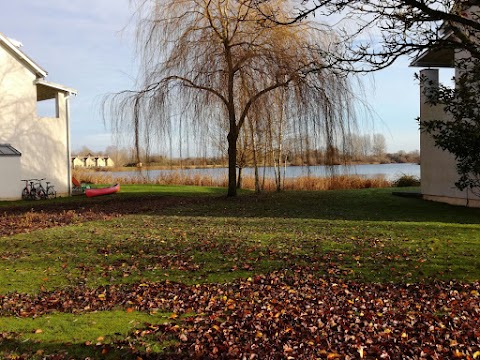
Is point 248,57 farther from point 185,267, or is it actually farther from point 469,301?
point 469,301

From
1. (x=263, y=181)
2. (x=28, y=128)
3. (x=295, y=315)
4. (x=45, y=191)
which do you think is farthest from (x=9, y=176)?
(x=295, y=315)

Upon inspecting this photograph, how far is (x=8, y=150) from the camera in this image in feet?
57.3

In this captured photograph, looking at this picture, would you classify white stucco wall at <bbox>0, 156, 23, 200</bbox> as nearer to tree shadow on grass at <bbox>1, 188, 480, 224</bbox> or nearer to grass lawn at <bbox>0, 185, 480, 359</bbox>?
tree shadow on grass at <bbox>1, 188, 480, 224</bbox>

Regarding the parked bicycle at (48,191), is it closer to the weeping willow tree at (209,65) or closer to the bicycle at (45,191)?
the bicycle at (45,191)

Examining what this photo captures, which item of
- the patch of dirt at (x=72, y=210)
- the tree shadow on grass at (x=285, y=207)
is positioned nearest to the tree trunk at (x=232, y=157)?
the tree shadow on grass at (x=285, y=207)

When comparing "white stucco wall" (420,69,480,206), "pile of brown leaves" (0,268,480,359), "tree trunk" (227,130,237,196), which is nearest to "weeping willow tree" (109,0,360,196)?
"tree trunk" (227,130,237,196)

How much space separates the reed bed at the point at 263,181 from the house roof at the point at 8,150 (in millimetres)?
5135

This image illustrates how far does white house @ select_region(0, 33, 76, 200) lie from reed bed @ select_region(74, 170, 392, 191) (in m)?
3.59

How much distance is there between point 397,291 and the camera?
5719mm

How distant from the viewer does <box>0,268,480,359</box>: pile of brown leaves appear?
405cm

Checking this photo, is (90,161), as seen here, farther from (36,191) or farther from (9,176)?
(9,176)

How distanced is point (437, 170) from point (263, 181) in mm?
9711

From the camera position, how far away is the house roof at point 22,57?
17641 millimetres

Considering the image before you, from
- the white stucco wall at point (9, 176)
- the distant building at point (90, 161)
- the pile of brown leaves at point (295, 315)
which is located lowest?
the pile of brown leaves at point (295, 315)
